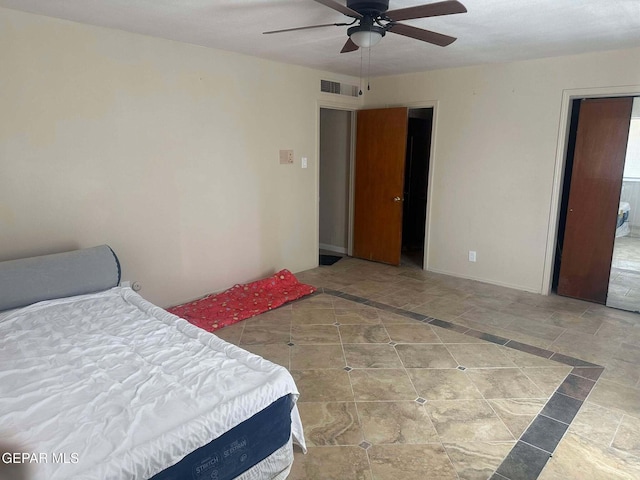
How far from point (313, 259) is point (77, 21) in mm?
3435

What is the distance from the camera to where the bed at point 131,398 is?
151 centimetres

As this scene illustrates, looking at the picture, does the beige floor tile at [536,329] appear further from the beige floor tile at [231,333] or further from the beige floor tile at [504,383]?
the beige floor tile at [231,333]

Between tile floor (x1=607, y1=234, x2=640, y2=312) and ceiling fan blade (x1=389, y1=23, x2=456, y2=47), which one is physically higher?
ceiling fan blade (x1=389, y1=23, x2=456, y2=47)

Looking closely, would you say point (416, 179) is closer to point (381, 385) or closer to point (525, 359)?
point (525, 359)

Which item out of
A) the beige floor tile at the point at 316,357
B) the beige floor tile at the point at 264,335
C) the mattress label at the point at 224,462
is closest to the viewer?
the mattress label at the point at 224,462

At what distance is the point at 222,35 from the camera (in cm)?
349

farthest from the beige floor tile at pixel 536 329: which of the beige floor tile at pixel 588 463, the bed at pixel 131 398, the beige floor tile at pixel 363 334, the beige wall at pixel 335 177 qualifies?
the beige wall at pixel 335 177

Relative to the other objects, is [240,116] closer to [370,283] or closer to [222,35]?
[222,35]

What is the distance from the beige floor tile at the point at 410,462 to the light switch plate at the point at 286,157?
11.1ft

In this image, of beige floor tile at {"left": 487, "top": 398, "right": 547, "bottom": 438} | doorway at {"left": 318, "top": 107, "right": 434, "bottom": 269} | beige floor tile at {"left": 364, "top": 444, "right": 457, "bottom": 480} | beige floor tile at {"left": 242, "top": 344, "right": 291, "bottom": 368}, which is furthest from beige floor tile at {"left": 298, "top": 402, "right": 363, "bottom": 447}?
doorway at {"left": 318, "top": 107, "right": 434, "bottom": 269}

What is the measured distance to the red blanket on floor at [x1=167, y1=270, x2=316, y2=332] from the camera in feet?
12.3

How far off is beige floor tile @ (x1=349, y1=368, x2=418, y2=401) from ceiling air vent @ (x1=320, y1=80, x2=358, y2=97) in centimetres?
349

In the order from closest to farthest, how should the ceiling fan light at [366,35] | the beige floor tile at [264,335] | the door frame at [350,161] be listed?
the ceiling fan light at [366,35]
the beige floor tile at [264,335]
the door frame at [350,161]

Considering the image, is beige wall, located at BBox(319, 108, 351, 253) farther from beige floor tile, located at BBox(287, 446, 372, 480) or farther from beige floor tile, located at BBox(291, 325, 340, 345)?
beige floor tile, located at BBox(287, 446, 372, 480)
